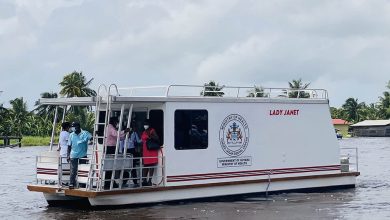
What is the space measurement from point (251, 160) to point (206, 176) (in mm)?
1730

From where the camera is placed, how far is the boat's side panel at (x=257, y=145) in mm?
19281

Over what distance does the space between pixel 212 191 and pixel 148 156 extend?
2.16 metres

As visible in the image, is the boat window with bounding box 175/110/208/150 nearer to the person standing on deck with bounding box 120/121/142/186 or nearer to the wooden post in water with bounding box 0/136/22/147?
the person standing on deck with bounding box 120/121/142/186

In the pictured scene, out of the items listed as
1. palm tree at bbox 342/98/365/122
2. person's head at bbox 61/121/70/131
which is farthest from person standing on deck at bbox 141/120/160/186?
palm tree at bbox 342/98/365/122

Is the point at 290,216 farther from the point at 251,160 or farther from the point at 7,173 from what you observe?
the point at 7,173

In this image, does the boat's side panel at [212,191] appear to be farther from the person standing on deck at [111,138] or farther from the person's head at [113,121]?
the person's head at [113,121]

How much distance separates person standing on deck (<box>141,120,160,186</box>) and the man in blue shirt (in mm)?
1469

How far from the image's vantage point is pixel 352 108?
501ft

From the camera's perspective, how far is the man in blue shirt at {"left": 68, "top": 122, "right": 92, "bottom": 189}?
1838 centimetres

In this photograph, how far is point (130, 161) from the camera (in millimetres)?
18375

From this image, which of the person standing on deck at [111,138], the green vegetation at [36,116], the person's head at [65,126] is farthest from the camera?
the green vegetation at [36,116]

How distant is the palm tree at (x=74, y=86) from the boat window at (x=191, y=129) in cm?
7002

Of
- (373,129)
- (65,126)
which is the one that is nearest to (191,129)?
(65,126)

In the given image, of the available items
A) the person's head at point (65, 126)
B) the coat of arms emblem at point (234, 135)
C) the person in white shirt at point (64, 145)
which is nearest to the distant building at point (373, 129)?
the coat of arms emblem at point (234, 135)
